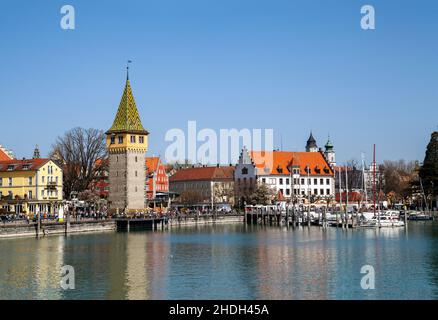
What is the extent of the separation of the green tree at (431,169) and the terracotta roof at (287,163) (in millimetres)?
27177

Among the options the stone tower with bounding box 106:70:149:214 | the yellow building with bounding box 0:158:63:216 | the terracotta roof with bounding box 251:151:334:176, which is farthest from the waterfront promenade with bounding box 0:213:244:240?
the terracotta roof with bounding box 251:151:334:176

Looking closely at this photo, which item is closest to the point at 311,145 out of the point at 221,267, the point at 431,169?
the point at 431,169

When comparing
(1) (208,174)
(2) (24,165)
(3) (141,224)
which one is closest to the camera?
(3) (141,224)

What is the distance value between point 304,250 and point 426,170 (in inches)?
2269

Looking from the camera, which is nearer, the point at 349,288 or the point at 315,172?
the point at 349,288

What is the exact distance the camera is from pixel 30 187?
A: 92375 millimetres

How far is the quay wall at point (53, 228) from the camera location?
70.0m

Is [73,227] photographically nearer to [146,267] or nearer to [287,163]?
[146,267]

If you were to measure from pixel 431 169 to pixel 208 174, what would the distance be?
152 ft
